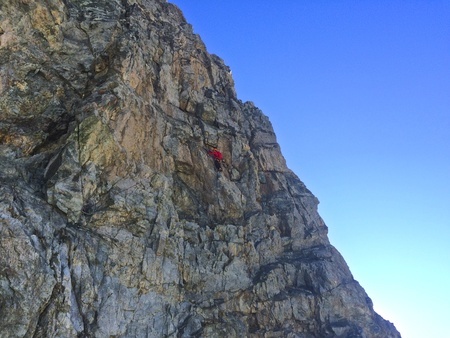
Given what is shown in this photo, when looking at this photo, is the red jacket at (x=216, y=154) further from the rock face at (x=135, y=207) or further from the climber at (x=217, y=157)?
the rock face at (x=135, y=207)

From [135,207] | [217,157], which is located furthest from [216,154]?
[135,207]

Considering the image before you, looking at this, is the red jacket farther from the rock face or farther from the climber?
the rock face

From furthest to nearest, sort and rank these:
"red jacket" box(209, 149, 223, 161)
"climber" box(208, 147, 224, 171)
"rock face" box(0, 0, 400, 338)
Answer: "red jacket" box(209, 149, 223, 161), "climber" box(208, 147, 224, 171), "rock face" box(0, 0, 400, 338)

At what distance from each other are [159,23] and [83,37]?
695 inches

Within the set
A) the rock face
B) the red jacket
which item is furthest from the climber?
the rock face

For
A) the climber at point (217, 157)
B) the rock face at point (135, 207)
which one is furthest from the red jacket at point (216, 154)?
the rock face at point (135, 207)

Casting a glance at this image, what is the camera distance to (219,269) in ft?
140

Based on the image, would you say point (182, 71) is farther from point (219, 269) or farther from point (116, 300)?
point (116, 300)

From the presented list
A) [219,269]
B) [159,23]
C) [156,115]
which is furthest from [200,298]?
[159,23]

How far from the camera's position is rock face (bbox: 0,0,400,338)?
1168 inches

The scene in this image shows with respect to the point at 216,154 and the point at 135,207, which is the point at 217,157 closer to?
the point at 216,154

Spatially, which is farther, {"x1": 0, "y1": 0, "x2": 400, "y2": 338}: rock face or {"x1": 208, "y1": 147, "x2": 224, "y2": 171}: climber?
{"x1": 208, "y1": 147, "x2": 224, "y2": 171}: climber

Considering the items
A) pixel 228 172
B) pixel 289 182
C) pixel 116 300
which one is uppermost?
pixel 289 182

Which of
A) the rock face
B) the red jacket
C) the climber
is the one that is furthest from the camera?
the red jacket
